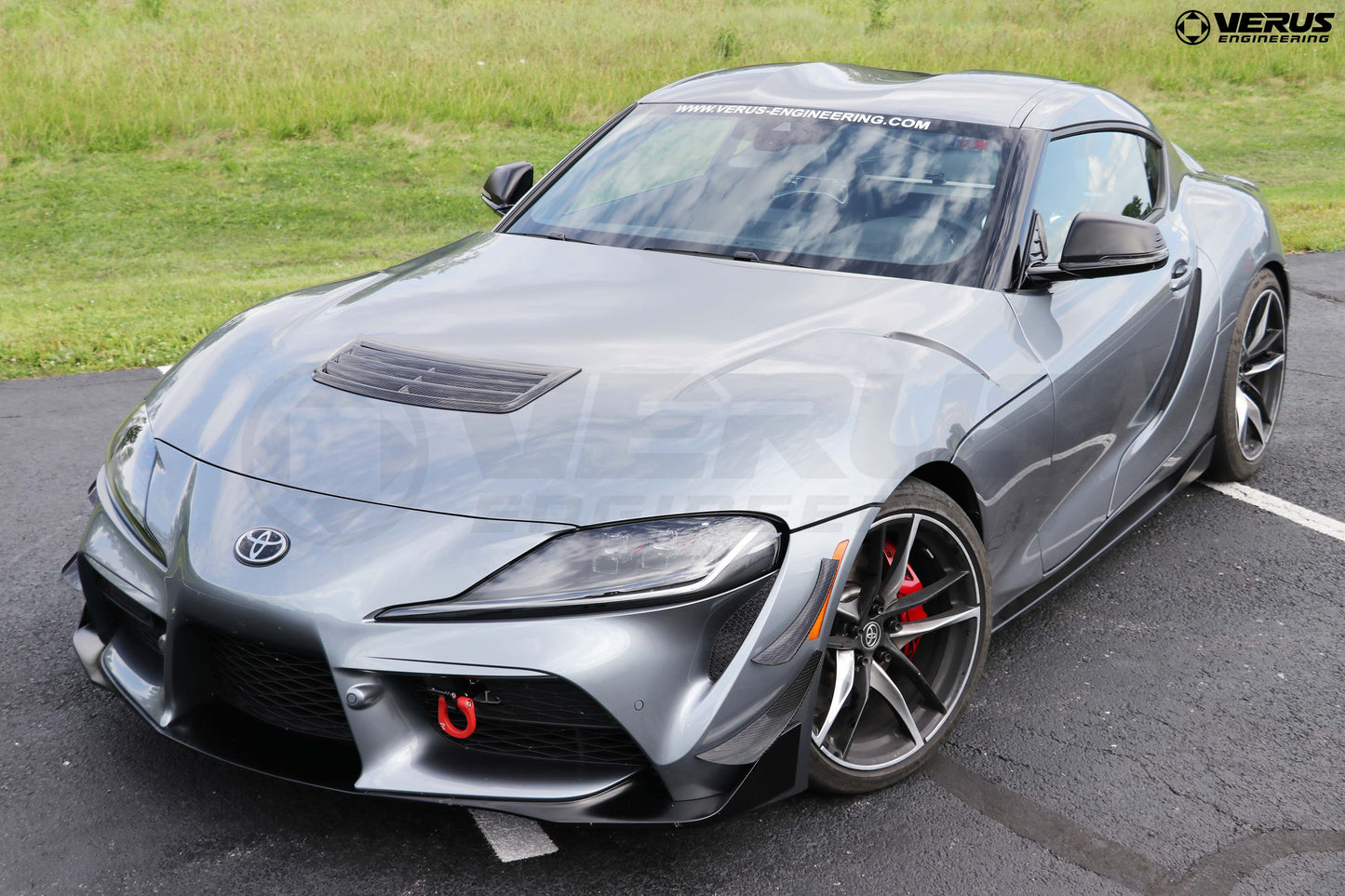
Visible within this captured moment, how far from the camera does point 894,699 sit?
8.73 ft

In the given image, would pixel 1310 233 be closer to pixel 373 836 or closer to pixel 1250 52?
pixel 373 836

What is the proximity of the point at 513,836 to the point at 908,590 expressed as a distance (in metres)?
1.06

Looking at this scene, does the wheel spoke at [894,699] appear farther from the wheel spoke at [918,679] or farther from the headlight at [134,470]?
the headlight at [134,470]

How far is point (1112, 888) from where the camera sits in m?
2.40

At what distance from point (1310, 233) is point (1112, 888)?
8.97 m

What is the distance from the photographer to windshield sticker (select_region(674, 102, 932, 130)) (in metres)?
3.51

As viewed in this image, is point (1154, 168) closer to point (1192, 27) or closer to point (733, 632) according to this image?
point (733, 632)

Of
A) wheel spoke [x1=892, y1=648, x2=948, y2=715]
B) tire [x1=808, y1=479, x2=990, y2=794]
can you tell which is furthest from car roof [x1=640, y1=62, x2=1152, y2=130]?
wheel spoke [x1=892, y1=648, x2=948, y2=715]

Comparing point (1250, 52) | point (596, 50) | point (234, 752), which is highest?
point (234, 752)

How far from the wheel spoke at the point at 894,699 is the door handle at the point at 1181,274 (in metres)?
1.78

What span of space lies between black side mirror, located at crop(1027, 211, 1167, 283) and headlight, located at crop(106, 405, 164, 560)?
7.35 ft

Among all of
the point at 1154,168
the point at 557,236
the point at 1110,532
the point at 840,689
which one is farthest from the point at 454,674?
the point at 1154,168

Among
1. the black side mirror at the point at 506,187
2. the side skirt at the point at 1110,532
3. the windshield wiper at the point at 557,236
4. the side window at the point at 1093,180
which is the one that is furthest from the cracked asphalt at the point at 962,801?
the black side mirror at the point at 506,187

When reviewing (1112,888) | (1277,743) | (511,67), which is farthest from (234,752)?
(511,67)
